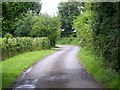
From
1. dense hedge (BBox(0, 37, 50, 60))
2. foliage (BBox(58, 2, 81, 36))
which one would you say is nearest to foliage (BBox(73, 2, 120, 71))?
dense hedge (BBox(0, 37, 50, 60))

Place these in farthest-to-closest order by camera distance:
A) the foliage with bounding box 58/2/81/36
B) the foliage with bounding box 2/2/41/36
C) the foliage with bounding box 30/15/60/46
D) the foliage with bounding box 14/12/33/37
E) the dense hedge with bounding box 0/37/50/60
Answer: the foliage with bounding box 58/2/81/36 → the foliage with bounding box 30/15/60/46 → the foliage with bounding box 14/12/33/37 → the dense hedge with bounding box 0/37/50/60 → the foliage with bounding box 2/2/41/36

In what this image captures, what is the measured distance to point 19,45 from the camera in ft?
119

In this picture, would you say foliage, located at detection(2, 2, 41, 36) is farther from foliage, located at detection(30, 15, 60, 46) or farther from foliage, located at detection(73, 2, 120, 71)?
foliage, located at detection(30, 15, 60, 46)

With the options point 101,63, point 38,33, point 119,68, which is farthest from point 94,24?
point 38,33

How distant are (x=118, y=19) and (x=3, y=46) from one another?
16390 mm

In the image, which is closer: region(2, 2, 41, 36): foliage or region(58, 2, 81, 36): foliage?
region(2, 2, 41, 36): foliage

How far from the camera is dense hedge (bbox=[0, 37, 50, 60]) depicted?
29794 mm

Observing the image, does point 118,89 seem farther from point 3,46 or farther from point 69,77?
point 3,46

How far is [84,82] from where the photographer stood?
51.1 feet

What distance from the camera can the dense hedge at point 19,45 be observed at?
29.8 m

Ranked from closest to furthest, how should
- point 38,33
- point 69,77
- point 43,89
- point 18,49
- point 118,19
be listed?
1. point 43,89
2. point 118,19
3. point 69,77
4. point 18,49
5. point 38,33

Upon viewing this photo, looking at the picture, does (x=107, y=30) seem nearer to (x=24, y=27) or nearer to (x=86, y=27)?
(x=86, y=27)

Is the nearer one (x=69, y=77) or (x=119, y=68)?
(x=119, y=68)

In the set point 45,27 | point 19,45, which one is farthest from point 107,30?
point 45,27
